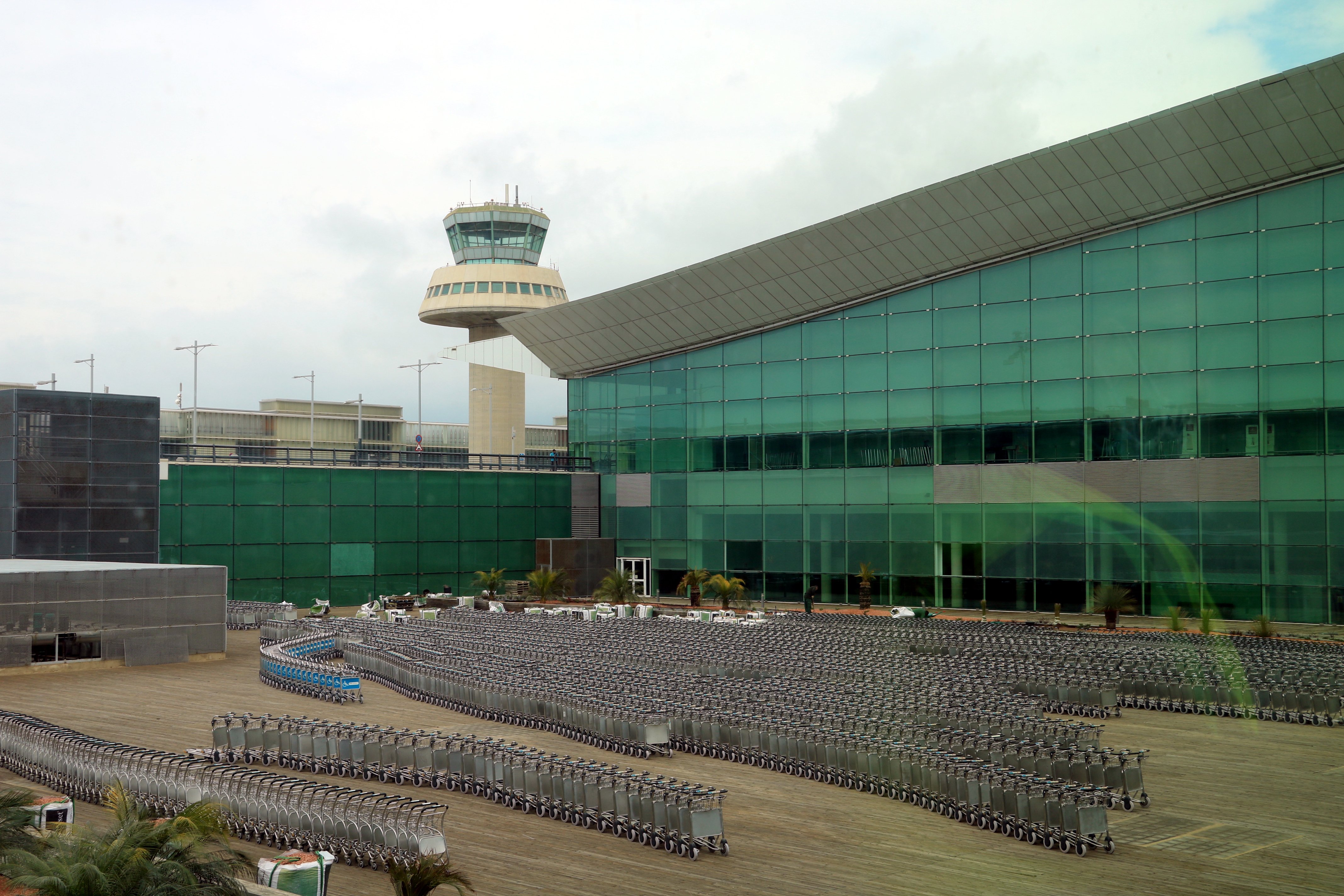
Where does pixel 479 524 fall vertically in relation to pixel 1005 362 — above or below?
below

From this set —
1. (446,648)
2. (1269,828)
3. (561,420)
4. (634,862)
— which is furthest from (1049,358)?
(561,420)

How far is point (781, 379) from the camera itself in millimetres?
61312

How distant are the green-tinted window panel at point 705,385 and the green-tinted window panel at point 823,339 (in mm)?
5195

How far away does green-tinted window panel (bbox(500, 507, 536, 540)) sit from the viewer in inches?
2709

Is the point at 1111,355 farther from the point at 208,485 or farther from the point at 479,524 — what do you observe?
the point at 208,485

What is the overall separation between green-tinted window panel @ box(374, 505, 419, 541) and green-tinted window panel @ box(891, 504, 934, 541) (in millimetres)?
25727

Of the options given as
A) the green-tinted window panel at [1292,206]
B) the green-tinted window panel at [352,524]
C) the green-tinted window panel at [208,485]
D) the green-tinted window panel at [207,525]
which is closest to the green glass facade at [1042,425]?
the green-tinted window panel at [1292,206]

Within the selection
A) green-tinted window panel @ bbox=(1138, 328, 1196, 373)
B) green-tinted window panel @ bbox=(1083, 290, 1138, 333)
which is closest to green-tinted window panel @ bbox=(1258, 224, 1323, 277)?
green-tinted window panel @ bbox=(1138, 328, 1196, 373)

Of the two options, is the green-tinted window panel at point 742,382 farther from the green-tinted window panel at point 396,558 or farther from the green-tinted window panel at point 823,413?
the green-tinted window panel at point 396,558

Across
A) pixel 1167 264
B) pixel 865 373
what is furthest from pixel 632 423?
pixel 1167 264

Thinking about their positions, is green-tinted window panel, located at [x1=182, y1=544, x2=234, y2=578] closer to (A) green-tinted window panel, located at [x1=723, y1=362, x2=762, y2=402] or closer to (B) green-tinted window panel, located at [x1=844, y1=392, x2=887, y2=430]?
(A) green-tinted window panel, located at [x1=723, y1=362, x2=762, y2=402]

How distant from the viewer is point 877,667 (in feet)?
114

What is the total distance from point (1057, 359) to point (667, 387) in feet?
69.9

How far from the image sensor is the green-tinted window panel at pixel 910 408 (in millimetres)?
56562
